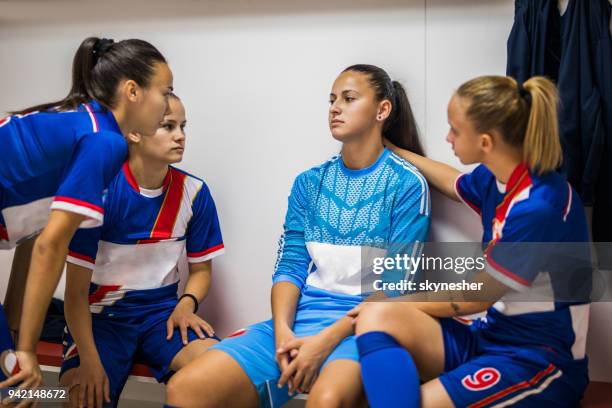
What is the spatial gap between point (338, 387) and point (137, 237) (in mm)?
884

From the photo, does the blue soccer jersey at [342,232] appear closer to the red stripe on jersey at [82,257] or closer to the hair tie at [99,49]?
the red stripe on jersey at [82,257]

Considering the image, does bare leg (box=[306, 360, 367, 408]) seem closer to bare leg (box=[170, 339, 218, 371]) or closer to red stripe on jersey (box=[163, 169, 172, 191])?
bare leg (box=[170, 339, 218, 371])

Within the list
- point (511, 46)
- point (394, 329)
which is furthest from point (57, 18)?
point (394, 329)

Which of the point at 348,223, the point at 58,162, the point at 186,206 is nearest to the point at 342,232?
the point at 348,223

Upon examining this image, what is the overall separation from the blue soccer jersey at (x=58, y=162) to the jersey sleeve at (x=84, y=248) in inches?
11.6

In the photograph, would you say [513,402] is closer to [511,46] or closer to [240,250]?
[511,46]

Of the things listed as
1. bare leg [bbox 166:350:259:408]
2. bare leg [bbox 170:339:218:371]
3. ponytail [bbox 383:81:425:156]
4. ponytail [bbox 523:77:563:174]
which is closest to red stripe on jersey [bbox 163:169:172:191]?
bare leg [bbox 170:339:218:371]

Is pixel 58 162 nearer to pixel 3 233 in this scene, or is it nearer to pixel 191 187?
pixel 3 233

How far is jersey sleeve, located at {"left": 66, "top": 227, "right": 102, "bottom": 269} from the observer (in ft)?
6.17

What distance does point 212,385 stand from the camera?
5.23 feet

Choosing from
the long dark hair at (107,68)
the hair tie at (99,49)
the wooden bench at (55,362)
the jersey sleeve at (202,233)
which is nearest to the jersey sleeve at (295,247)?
the jersey sleeve at (202,233)

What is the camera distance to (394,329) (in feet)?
4.96

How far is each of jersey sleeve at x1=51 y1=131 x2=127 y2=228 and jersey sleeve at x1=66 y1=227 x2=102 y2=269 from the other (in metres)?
0.47

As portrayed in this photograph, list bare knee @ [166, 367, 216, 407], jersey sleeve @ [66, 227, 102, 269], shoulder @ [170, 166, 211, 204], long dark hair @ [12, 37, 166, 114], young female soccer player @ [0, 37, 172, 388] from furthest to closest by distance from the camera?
shoulder @ [170, 166, 211, 204] → jersey sleeve @ [66, 227, 102, 269] → long dark hair @ [12, 37, 166, 114] → bare knee @ [166, 367, 216, 407] → young female soccer player @ [0, 37, 172, 388]
